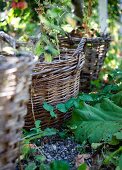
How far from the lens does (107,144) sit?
3.91ft

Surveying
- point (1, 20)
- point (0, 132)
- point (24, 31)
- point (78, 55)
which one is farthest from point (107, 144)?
point (24, 31)

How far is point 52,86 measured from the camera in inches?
51.1

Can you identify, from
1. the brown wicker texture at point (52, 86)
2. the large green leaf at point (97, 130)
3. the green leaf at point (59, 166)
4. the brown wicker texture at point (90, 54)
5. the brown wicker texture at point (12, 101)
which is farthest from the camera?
the brown wicker texture at point (90, 54)

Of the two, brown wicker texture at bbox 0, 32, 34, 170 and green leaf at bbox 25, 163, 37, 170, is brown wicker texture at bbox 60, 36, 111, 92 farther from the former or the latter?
brown wicker texture at bbox 0, 32, 34, 170

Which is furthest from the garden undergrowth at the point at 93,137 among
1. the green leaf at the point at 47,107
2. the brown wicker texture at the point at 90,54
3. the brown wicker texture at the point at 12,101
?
the brown wicker texture at the point at 90,54

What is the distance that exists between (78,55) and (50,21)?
0.66 ft

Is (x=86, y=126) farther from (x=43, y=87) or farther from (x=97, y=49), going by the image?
(x=97, y=49)

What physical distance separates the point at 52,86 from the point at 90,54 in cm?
63

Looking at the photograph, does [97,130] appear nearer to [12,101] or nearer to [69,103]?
[69,103]

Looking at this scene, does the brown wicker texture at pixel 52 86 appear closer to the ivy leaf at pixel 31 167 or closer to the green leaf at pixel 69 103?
the green leaf at pixel 69 103

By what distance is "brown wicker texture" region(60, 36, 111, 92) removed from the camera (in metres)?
1.86

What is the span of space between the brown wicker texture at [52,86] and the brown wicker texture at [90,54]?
1.55ft

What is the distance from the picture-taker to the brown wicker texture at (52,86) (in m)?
1.25

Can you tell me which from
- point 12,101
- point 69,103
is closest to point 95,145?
point 69,103
